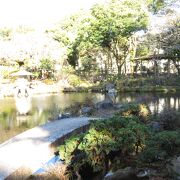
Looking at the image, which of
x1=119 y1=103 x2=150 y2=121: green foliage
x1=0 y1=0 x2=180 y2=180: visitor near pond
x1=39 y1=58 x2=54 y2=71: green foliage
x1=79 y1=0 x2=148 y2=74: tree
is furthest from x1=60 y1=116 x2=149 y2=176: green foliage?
x1=39 y1=58 x2=54 y2=71: green foliage

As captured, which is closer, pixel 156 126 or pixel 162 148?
pixel 162 148

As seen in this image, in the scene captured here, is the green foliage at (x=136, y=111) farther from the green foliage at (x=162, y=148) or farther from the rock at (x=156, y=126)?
the green foliage at (x=162, y=148)

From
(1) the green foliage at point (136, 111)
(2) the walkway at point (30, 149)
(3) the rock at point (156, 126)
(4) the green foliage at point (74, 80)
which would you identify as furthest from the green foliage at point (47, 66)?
(3) the rock at point (156, 126)

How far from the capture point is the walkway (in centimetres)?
720

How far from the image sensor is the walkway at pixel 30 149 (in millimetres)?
7195

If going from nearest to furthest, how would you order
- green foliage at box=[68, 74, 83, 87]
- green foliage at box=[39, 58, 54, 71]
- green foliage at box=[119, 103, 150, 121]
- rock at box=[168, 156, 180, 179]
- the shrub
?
rock at box=[168, 156, 180, 179] → the shrub → green foliage at box=[119, 103, 150, 121] → green foliage at box=[68, 74, 83, 87] → green foliage at box=[39, 58, 54, 71]

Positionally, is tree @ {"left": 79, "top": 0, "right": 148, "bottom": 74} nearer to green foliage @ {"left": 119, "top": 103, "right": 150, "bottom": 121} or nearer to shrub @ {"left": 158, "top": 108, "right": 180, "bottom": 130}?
green foliage @ {"left": 119, "top": 103, "right": 150, "bottom": 121}

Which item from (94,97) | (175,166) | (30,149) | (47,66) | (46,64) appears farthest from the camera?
(47,66)

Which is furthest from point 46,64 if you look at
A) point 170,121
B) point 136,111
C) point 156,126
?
point 156,126

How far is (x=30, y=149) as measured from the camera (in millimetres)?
8227

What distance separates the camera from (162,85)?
31.3 m

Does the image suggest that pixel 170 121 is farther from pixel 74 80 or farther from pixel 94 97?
pixel 74 80

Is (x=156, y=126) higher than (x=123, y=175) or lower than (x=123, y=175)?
higher

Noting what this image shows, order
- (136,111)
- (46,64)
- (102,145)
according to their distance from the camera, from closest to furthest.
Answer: (102,145) → (136,111) → (46,64)
